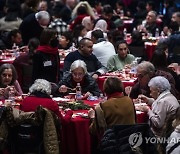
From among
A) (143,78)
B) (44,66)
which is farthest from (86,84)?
(44,66)

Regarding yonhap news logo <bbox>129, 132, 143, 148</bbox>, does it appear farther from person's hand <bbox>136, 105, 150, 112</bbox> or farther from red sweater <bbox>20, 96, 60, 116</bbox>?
person's hand <bbox>136, 105, 150, 112</bbox>

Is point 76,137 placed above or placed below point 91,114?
below

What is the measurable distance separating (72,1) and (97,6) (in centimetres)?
135

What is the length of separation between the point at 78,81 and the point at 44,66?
1.03m

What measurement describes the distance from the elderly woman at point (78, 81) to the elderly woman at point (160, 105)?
159cm

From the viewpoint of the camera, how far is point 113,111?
848cm

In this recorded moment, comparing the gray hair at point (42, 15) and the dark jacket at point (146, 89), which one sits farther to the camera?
the gray hair at point (42, 15)

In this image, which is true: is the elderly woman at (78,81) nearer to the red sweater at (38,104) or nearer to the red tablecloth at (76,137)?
the red tablecloth at (76,137)

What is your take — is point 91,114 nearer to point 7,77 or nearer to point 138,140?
point 138,140

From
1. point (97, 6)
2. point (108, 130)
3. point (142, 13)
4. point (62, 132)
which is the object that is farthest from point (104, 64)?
point (97, 6)

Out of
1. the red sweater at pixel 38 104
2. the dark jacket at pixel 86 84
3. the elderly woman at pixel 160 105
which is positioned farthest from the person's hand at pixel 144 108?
the dark jacket at pixel 86 84

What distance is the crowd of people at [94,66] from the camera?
862 centimetres

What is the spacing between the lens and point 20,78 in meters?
12.3

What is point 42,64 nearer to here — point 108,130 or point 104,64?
point 104,64
